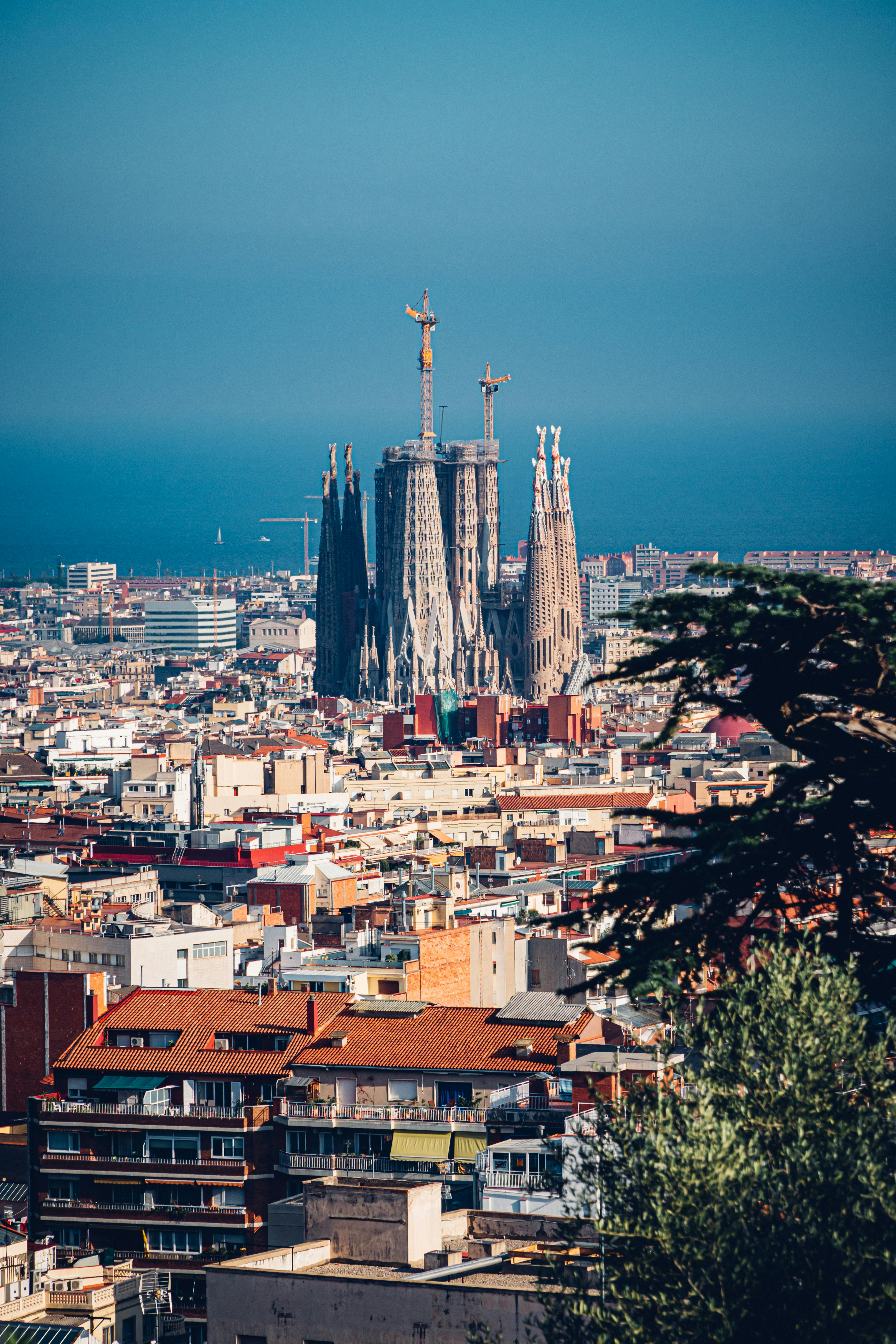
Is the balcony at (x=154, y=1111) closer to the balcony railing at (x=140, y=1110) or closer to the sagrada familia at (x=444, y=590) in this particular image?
the balcony railing at (x=140, y=1110)

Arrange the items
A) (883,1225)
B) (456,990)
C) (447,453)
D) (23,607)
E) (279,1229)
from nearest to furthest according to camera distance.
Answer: (883,1225), (279,1229), (456,990), (447,453), (23,607)

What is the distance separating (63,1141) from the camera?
22109mm

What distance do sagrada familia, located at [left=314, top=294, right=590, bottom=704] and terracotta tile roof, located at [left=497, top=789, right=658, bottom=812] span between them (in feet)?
146

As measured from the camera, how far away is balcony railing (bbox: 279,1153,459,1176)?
2042 centimetres

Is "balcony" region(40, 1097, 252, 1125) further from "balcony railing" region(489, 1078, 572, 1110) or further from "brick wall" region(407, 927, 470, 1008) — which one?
"brick wall" region(407, 927, 470, 1008)

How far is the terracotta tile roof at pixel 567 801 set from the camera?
5622 cm

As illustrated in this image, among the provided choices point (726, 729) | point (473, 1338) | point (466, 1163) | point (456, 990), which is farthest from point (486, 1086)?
point (726, 729)

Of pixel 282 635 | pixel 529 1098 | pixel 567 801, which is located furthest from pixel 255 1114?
pixel 282 635

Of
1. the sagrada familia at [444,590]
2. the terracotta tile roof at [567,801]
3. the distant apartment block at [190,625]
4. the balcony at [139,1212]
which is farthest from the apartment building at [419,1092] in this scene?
→ the distant apartment block at [190,625]

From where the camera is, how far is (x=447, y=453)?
113 metres

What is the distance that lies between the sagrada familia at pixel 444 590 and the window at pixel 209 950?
7355 cm

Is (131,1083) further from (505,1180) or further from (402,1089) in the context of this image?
(505,1180)

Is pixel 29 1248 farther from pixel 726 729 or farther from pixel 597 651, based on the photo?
pixel 597 651

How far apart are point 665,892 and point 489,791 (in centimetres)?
4936
